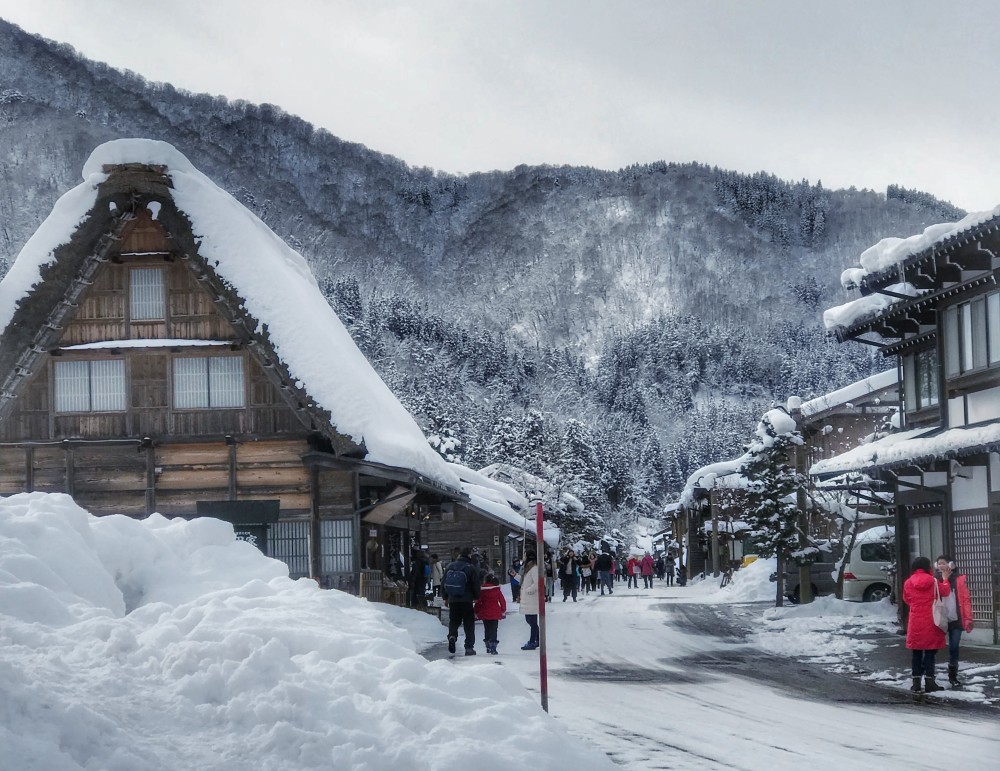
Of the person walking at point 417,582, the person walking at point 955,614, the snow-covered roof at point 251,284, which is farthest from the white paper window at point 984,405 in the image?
the person walking at point 417,582

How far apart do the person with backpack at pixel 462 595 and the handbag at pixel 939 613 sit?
739 cm

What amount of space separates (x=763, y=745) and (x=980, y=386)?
13063 mm

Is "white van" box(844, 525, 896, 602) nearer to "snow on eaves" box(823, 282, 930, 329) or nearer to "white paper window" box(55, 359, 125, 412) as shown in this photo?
"snow on eaves" box(823, 282, 930, 329)

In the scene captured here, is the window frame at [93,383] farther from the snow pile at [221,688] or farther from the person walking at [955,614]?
the person walking at [955,614]

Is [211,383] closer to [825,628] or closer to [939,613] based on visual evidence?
[825,628]

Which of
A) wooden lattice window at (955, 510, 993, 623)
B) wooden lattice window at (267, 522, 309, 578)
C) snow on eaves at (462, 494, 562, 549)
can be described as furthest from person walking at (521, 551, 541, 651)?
snow on eaves at (462, 494, 562, 549)

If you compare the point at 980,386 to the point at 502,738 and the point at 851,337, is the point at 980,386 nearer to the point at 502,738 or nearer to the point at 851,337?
the point at 851,337

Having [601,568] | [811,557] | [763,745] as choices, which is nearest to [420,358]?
[601,568]

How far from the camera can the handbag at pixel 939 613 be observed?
47.3 ft

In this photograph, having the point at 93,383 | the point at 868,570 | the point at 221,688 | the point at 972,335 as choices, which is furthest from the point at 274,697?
the point at 868,570

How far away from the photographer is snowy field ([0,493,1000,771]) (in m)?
6.78

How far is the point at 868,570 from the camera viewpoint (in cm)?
3062

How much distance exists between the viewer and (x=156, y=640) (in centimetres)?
852

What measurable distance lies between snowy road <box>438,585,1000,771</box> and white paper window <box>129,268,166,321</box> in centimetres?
961
